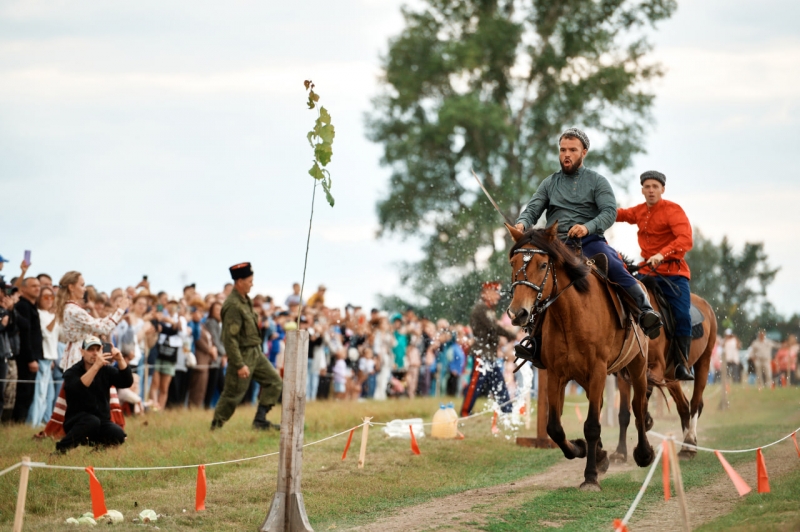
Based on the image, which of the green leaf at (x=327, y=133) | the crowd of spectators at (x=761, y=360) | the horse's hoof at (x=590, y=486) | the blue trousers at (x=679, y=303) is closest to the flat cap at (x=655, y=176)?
the blue trousers at (x=679, y=303)

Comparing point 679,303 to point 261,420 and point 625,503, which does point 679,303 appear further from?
point 261,420

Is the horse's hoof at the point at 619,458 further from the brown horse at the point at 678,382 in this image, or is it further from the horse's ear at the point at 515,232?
the horse's ear at the point at 515,232

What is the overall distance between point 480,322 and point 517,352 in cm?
680

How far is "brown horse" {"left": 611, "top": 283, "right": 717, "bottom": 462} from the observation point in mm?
11812

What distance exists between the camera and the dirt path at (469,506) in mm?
8203

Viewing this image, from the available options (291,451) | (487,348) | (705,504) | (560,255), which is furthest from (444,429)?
(291,451)

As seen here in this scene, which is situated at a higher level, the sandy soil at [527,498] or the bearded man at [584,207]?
the bearded man at [584,207]

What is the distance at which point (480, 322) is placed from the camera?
1672 cm

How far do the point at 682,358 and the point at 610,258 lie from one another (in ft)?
8.28

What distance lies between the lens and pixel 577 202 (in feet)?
33.3

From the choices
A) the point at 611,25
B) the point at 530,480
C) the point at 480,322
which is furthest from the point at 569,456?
the point at 611,25

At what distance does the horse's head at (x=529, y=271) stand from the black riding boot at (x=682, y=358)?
369cm

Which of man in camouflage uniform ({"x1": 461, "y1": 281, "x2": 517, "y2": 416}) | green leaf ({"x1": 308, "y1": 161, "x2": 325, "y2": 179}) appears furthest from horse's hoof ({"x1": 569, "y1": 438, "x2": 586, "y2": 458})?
man in camouflage uniform ({"x1": 461, "y1": 281, "x2": 517, "y2": 416})

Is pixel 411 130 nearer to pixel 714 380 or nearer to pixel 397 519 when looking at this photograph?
Result: pixel 714 380
